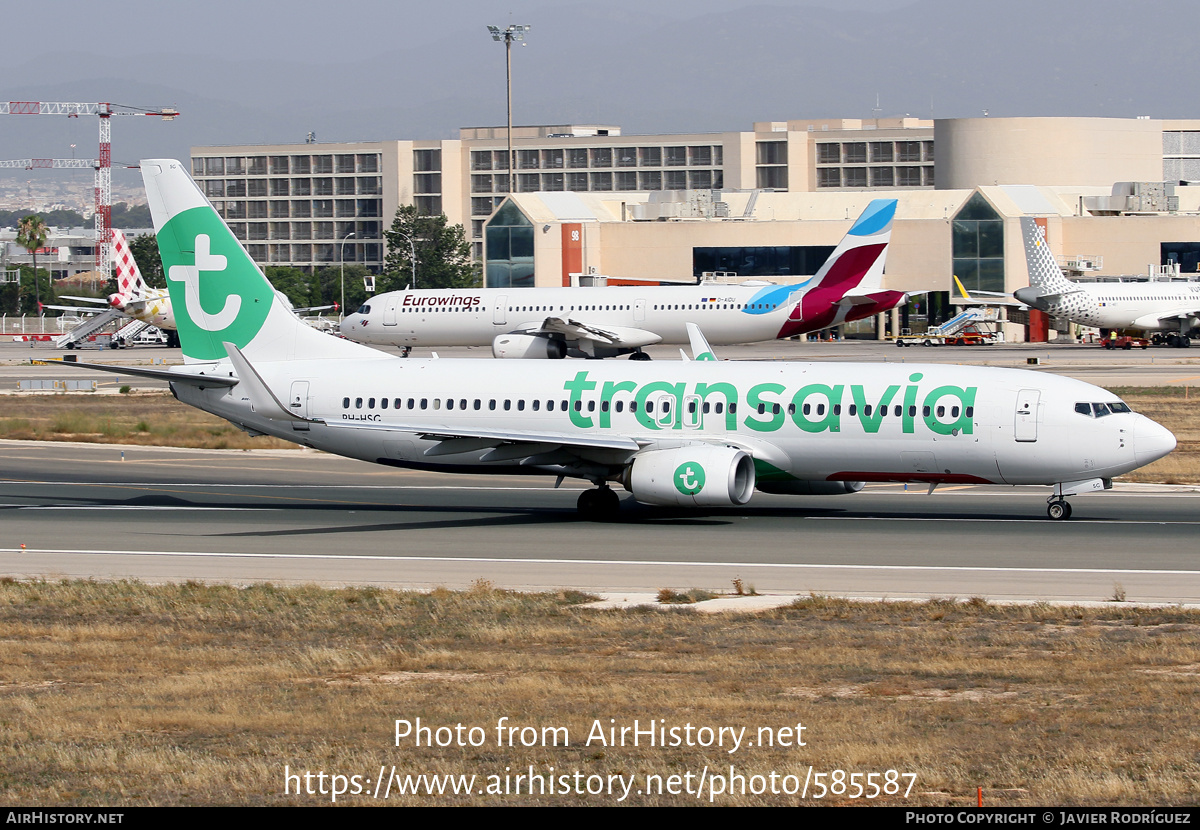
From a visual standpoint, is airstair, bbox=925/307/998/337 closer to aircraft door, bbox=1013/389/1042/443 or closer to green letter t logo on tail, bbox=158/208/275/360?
green letter t logo on tail, bbox=158/208/275/360

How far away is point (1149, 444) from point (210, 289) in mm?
Result: 22129

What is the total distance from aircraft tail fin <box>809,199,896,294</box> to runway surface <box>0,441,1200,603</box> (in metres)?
38.2

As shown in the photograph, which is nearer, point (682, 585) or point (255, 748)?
point (255, 748)

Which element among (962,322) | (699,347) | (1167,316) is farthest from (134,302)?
(699,347)

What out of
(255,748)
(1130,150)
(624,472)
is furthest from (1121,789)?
(1130,150)

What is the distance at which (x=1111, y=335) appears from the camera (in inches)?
4483

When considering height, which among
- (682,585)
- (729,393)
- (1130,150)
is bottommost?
(682,585)

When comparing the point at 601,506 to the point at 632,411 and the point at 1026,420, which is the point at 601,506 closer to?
the point at 632,411

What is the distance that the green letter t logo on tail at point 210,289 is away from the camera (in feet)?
120

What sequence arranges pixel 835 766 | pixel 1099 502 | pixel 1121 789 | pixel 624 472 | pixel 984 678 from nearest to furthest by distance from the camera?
pixel 1121 789 → pixel 835 766 → pixel 984 678 → pixel 624 472 → pixel 1099 502

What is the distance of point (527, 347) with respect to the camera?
78875 mm

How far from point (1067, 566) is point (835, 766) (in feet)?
47.1

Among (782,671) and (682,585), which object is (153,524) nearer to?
(682,585)

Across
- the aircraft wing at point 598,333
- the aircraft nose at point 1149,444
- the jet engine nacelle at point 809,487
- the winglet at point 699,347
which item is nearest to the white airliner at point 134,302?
the aircraft wing at point 598,333
